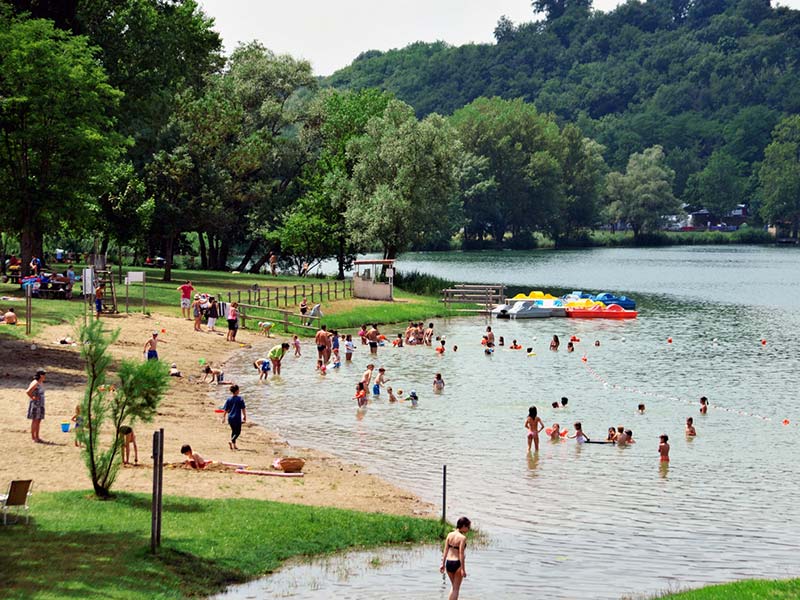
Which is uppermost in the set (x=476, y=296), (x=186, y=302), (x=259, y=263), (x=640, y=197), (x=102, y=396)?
(x=640, y=197)

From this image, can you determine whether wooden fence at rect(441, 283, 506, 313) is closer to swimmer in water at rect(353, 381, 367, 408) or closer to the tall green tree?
swimmer in water at rect(353, 381, 367, 408)

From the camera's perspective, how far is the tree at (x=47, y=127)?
5216 centimetres

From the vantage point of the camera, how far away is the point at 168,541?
2089 cm


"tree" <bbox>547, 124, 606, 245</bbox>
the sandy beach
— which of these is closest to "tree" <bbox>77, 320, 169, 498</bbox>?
the sandy beach

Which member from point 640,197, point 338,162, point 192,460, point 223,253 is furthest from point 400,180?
point 640,197

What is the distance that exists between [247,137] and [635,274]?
5653 centimetres

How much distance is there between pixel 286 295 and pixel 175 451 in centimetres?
3609

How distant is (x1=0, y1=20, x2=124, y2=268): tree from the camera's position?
5216 cm

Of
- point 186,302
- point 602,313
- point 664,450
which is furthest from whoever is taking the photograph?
point 602,313

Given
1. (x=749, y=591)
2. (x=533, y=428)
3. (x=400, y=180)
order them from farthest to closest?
1. (x=400, y=180)
2. (x=533, y=428)
3. (x=749, y=591)

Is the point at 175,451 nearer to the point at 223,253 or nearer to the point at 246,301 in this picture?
the point at 246,301

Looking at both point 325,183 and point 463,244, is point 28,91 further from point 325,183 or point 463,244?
point 463,244

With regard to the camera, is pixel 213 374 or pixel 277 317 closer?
pixel 213 374

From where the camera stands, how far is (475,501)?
2780 centimetres
